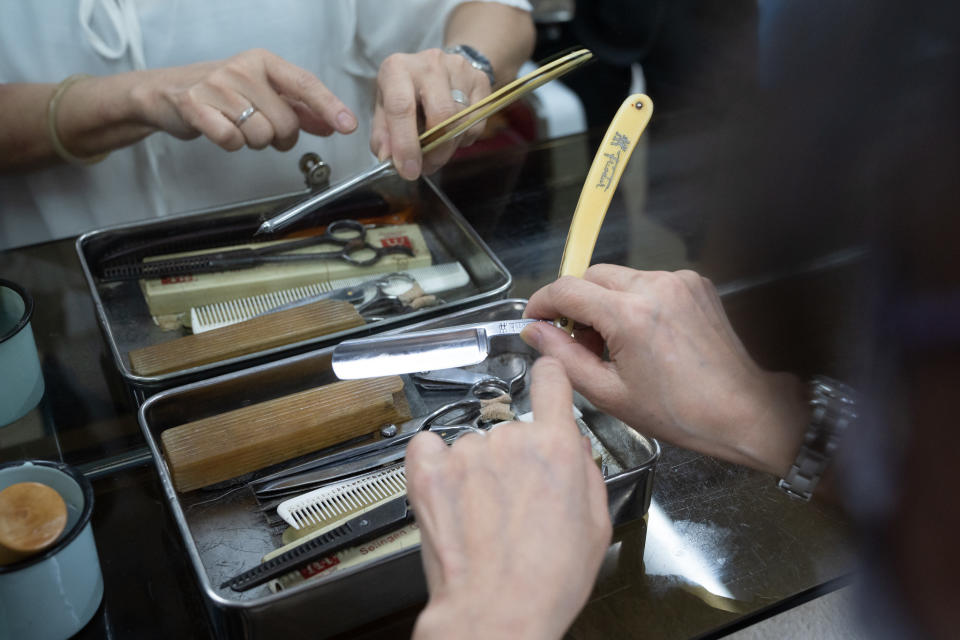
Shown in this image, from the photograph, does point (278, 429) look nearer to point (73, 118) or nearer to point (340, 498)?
point (340, 498)

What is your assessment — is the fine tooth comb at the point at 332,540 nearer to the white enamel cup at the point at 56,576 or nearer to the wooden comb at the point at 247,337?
the white enamel cup at the point at 56,576

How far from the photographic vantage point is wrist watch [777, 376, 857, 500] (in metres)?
0.45

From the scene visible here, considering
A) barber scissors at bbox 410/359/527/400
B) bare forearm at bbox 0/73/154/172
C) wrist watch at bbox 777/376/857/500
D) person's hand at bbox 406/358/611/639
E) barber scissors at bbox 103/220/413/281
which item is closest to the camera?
person's hand at bbox 406/358/611/639

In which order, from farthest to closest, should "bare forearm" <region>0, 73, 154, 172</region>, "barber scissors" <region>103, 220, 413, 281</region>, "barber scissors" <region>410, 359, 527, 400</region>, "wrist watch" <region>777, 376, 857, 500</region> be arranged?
1. "bare forearm" <region>0, 73, 154, 172</region>
2. "barber scissors" <region>103, 220, 413, 281</region>
3. "barber scissors" <region>410, 359, 527, 400</region>
4. "wrist watch" <region>777, 376, 857, 500</region>

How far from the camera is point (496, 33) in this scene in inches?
35.0

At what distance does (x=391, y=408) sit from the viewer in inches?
20.9

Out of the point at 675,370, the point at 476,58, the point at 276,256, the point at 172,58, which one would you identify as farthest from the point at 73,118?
the point at 675,370

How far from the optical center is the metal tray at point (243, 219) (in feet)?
1.88

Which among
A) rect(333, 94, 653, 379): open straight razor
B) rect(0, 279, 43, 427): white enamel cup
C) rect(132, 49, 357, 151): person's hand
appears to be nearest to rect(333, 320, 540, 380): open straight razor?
rect(333, 94, 653, 379): open straight razor

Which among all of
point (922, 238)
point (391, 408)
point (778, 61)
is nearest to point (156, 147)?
point (391, 408)

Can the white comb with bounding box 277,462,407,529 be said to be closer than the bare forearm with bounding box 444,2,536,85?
Yes

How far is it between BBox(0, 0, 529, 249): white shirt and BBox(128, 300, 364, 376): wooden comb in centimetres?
34

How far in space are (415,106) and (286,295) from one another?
20 centimetres

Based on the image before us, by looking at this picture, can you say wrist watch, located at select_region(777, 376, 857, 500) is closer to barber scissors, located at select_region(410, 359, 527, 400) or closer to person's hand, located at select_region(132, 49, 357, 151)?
barber scissors, located at select_region(410, 359, 527, 400)
